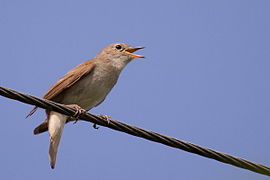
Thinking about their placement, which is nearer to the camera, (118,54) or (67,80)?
(67,80)

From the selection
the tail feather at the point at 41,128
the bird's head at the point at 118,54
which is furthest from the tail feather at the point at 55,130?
the bird's head at the point at 118,54

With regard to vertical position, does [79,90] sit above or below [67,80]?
below

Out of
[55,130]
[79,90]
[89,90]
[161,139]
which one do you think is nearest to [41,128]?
[55,130]

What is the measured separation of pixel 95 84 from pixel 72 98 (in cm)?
45

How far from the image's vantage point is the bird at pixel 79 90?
24.5ft

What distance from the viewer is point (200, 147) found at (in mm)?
4738

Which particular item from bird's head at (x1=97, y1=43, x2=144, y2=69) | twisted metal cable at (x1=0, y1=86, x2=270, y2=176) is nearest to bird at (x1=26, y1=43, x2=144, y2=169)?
bird's head at (x1=97, y1=43, x2=144, y2=69)

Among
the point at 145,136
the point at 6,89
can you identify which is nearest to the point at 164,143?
the point at 145,136

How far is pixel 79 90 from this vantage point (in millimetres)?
7809

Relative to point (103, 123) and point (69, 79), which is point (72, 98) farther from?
point (103, 123)

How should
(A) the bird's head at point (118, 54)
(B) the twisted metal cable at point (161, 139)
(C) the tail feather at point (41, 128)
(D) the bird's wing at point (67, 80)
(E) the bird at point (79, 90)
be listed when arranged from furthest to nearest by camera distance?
(A) the bird's head at point (118, 54), (C) the tail feather at point (41, 128), (D) the bird's wing at point (67, 80), (E) the bird at point (79, 90), (B) the twisted metal cable at point (161, 139)

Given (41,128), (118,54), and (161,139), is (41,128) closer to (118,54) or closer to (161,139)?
(118,54)

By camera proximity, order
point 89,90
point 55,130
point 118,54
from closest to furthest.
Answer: point 55,130, point 89,90, point 118,54

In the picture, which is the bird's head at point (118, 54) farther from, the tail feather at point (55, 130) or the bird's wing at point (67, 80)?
the tail feather at point (55, 130)
